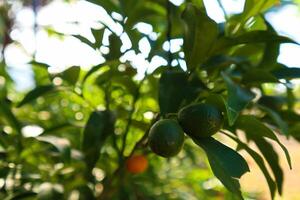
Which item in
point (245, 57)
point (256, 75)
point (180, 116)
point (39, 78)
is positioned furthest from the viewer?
point (39, 78)

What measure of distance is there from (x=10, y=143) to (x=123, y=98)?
17 cm

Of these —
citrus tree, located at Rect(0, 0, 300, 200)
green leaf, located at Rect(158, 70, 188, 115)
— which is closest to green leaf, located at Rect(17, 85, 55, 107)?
citrus tree, located at Rect(0, 0, 300, 200)

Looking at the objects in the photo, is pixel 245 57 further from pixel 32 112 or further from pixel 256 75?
pixel 32 112

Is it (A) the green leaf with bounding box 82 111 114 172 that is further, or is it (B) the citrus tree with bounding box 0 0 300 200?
(A) the green leaf with bounding box 82 111 114 172

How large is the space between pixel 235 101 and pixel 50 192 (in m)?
0.28

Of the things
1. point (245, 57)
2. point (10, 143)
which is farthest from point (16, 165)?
point (245, 57)

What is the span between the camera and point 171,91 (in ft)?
1.54

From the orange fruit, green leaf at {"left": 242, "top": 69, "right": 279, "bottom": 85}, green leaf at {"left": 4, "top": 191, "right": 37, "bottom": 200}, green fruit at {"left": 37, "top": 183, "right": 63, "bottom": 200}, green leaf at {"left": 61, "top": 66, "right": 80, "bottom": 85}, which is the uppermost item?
green leaf at {"left": 242, "top": 69, "right": 279, "bottom": 85}

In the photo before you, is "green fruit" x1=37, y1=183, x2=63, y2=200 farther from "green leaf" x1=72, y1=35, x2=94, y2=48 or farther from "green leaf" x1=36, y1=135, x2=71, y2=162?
"green leaf" x1=72, y1=35, x2=94, y2=48

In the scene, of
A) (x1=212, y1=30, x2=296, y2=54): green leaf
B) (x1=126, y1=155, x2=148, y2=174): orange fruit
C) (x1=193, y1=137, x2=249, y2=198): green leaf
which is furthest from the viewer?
(x1=126, y1=155, x2=148, y2=174): orange fruit

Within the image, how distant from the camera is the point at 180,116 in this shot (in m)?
0.42

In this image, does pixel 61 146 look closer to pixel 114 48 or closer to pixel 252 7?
pixel 114 48

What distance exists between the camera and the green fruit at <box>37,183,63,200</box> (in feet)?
1.94

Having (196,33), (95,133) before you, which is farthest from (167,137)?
(95,133)
